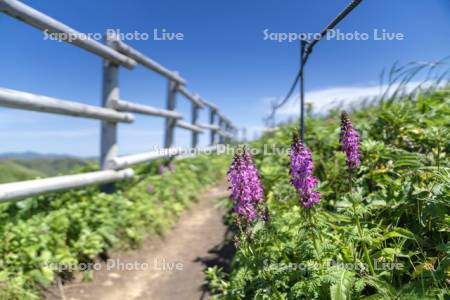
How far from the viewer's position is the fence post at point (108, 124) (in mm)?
6324

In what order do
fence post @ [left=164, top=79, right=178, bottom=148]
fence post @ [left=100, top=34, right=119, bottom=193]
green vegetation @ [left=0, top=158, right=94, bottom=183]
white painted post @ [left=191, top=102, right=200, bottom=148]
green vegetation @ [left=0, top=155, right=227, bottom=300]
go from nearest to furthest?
green vegetation @ [left=0, top=155, right=227, bottom=300] < green vegetation @ [left=0, top=158, right=94, bottom=183] < fence post @ [left=100, top=34, right=119, bottom=193] < fence post @ [left=164, top=79, right=178, bottom=148] < white painted post @ [left=191, top=102, right=200, bottom=148]

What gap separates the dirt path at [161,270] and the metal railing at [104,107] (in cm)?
113

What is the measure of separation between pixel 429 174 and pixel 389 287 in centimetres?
105

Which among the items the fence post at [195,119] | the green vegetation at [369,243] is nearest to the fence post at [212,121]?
the fence post at [195,119]

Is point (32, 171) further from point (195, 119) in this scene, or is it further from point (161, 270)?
point (195, 119)

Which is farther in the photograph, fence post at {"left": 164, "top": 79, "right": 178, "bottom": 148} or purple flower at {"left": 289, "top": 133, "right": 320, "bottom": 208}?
fence post at {"left": 164, "top": 79, "right": 178, "bottom": 148}

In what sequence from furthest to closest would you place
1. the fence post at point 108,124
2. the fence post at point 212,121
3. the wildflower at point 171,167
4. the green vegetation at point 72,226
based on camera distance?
the fence post at point 212,121 < the wildflower at point 171,167 < the fence post at point 108,124 < the green vegetation at point 72,226

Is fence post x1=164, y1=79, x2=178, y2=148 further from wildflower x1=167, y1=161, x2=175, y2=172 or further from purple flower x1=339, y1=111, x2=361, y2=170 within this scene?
purple flower x1=339, y1=111, x2=361, y2=170

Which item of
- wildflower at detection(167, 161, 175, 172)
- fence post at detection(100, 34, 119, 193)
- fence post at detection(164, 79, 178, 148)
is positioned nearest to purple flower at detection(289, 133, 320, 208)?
fence post at detection(100, 34, 119, 193)

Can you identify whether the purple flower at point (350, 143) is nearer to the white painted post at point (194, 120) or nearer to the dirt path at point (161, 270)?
the dirt path at point (161, 270)

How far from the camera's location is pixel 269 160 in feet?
18.6

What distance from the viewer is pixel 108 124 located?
6.49 m

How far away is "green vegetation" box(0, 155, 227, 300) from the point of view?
368 centimetres

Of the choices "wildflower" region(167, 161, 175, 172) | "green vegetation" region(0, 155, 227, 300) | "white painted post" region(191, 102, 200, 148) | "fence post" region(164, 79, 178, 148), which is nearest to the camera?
"green vegetation" region(0, 155, 227, 300)
